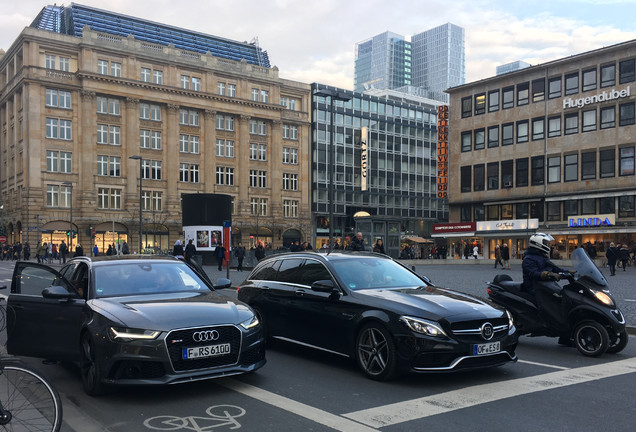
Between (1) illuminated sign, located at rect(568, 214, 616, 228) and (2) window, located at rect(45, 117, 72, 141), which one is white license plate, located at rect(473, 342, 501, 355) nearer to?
(1) illuminated sign, located at rect(568, 214, 616, 228)

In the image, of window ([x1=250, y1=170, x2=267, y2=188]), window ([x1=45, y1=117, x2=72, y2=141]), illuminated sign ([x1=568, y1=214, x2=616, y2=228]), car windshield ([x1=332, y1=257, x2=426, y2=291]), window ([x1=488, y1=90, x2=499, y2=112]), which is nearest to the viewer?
car windshield ([x1=332, y1=257, x2=426, y2=291])

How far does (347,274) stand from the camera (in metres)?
7.94

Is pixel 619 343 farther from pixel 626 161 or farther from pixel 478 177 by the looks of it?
pixel 478 177

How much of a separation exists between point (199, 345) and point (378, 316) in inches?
80.0

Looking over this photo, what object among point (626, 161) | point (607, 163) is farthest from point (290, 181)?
point (626, 161)

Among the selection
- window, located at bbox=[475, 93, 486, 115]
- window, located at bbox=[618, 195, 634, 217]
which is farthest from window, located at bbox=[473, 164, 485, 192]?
window, located at bbox=[618, 195, 634, 217]

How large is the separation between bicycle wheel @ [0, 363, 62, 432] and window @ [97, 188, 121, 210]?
213 feet

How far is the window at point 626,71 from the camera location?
45031mm

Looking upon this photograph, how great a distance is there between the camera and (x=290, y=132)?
8150 cm

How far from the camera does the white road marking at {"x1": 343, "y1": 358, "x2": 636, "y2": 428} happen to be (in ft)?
17.9

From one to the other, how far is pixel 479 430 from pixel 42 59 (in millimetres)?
67475

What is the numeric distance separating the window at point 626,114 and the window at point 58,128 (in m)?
52.1

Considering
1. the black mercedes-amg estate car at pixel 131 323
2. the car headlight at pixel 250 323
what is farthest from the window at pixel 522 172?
the car headlight at pixel 250 323

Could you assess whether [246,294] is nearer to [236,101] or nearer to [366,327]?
[366,327]
